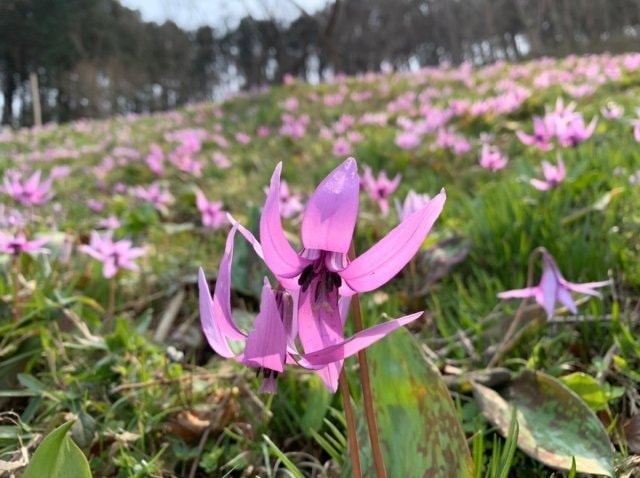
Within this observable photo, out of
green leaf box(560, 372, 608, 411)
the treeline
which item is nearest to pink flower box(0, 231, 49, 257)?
green leaf box(560, 372, 608, 411)

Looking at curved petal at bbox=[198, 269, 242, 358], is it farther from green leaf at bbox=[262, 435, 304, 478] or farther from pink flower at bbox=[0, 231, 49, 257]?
pink flower at bbox=[0, 231, 49, 257]

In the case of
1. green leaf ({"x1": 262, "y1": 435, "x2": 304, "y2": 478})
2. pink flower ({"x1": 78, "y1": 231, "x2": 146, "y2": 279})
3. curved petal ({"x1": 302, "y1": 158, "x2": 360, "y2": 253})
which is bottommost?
green leaf ({"x1": 262, "y1": 435, "x2": 304, "y2": 478})

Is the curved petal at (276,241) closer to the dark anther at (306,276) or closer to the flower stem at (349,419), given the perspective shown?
the dark anther at (306,276)

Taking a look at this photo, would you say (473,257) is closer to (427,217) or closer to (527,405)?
(527,405)

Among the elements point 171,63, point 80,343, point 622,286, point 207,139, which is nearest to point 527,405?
point 622,286

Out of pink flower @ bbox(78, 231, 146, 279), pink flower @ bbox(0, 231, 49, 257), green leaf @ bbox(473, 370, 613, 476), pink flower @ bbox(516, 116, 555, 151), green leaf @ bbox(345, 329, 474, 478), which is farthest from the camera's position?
pink flower @ bbox(516, 116, 555, 151)

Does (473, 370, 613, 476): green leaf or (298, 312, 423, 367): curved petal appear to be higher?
(298, 312, 423, 367): curved petal

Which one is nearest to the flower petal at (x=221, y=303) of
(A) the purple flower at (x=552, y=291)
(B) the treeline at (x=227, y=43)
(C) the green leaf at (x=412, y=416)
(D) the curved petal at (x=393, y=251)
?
(D) the curved petal at (x=393, y=251)
